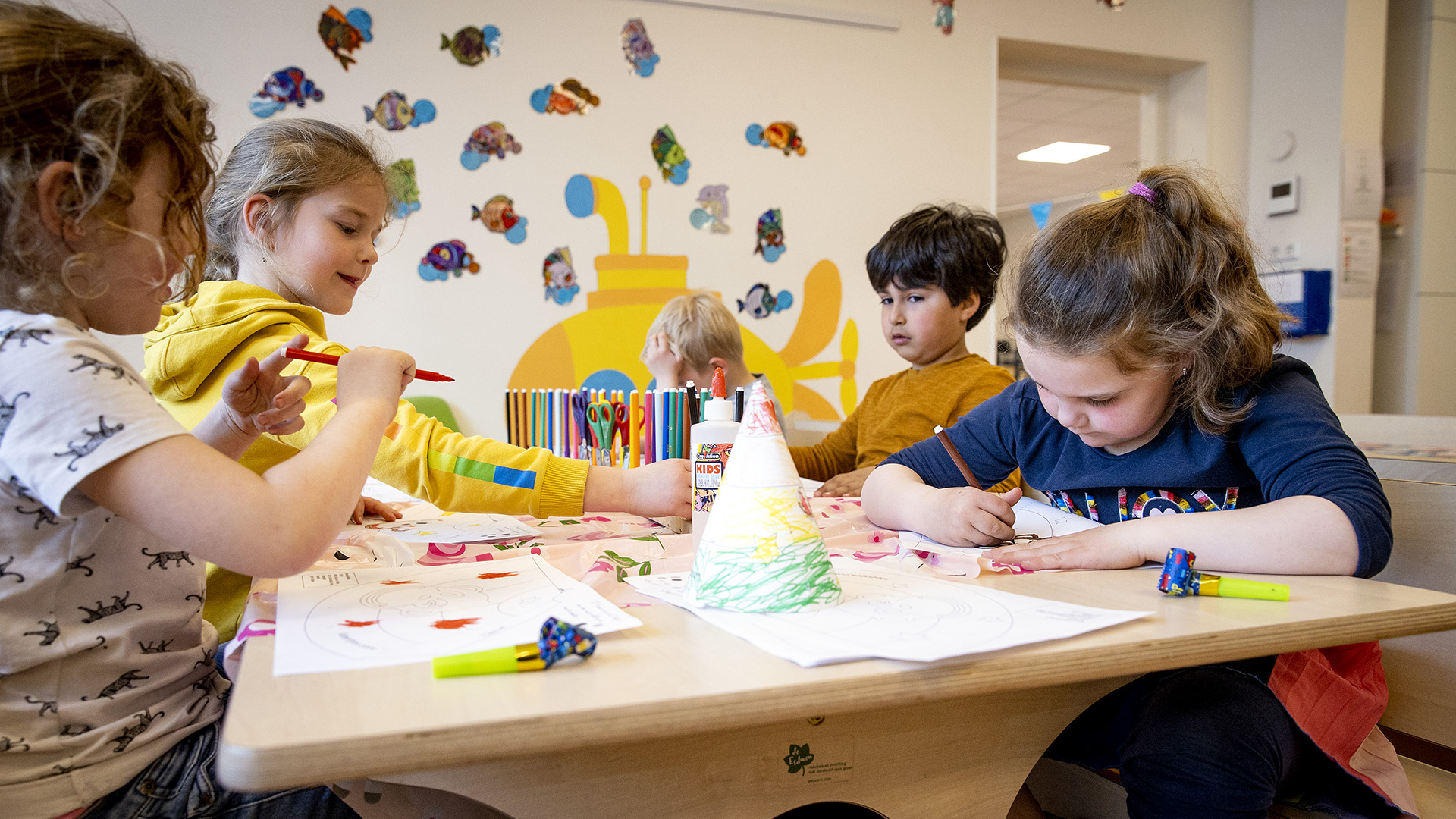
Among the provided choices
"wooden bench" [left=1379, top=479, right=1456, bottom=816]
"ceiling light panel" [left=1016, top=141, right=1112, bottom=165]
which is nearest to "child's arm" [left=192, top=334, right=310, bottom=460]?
"wooden bench" [left=1379, top=479, right=1456, bottom=816]

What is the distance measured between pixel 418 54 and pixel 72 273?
2.48 metres

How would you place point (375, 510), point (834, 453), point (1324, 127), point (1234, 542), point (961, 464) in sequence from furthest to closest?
point (1324, 127) → point (834, 453) → point (375, 510) → point (961, 464) → point (1234, 542)

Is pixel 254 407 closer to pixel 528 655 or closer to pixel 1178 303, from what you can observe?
pixel 528 655

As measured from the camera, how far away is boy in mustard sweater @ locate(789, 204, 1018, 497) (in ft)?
5.70

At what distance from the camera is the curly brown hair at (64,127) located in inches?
23.0

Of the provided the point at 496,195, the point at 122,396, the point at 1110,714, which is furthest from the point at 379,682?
the point at 496,195

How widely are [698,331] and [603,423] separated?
679 millimetres

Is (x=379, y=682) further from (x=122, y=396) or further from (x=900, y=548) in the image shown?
(x=900, y=548)

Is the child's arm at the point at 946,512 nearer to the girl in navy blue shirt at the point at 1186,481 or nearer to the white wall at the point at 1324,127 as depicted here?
the girl in navy blue shirt at the point at 1186,481

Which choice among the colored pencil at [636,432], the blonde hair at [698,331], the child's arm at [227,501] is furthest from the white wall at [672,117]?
the child's arm at [227,501]

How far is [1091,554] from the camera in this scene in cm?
79

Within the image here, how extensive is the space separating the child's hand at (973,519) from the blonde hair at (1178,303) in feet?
0.57

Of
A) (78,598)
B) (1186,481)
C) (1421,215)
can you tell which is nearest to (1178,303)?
(1186,481)

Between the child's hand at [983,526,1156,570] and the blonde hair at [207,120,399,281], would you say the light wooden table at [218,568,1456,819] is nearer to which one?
the child's hand at [983,526,1156,570]
